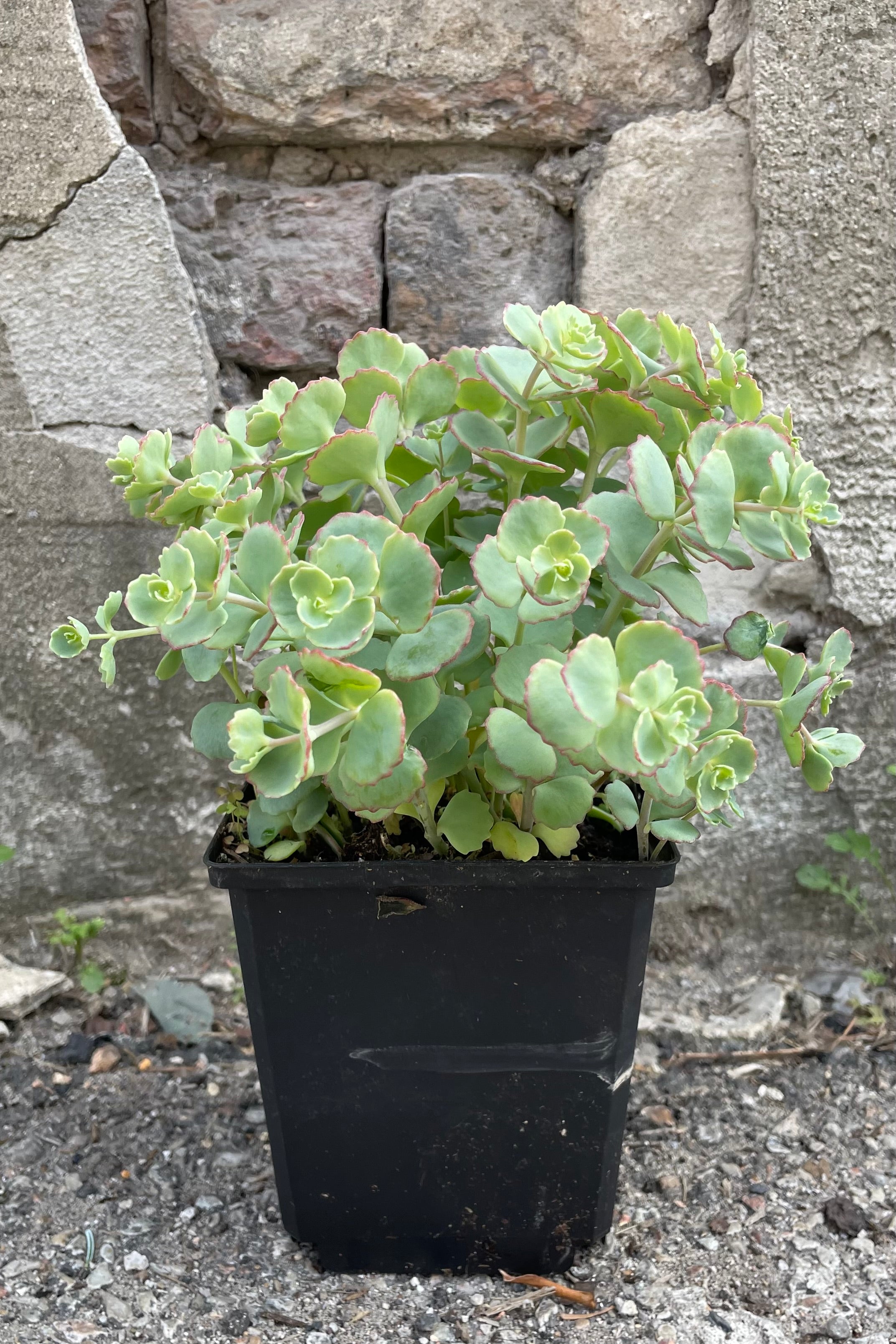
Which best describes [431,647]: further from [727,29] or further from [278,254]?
[727,29]

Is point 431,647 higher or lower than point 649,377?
lower

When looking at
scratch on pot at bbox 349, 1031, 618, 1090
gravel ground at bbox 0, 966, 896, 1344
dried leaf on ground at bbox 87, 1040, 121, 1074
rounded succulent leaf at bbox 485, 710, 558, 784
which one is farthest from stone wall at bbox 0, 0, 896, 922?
rounded succulent leaf at bbox 485, 710, 558, 784

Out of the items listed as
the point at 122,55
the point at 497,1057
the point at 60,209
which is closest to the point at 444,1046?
the point at 497,1057

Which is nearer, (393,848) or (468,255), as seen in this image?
(393,848)

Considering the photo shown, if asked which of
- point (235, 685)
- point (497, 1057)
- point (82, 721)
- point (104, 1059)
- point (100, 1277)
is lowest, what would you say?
point (104, 1059)

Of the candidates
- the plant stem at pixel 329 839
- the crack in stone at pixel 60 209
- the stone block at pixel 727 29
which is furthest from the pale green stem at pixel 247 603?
the stone block at pixel 727 29

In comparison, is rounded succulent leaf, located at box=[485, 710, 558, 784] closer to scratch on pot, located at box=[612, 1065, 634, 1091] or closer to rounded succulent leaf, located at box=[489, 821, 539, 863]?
rounded succulent leaf, located at box=[489, 821, 539, 863]

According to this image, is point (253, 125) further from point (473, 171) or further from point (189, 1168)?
point (189, 1168)

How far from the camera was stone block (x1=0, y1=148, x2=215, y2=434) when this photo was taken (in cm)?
136

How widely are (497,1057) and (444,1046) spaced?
0.16ft

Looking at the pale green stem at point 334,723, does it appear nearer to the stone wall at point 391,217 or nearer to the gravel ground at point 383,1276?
the gravel ground at point 383,1276

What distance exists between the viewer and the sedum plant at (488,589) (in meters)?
0.74

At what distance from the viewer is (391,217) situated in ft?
4.69

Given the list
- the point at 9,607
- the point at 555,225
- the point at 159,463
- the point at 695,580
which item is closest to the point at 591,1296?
the point at 695,580
